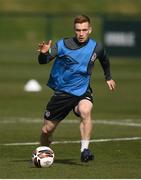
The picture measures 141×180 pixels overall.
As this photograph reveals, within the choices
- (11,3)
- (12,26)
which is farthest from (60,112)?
(11,3)

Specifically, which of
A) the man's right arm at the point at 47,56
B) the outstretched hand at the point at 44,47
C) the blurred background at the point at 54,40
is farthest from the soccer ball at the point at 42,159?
the blurred background at the point at 54,40

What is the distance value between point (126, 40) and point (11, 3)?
84.4ft

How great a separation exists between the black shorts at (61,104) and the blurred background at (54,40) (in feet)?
23.1

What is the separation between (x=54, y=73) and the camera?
1330 centimetres

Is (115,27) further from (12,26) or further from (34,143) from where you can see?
(34,143)

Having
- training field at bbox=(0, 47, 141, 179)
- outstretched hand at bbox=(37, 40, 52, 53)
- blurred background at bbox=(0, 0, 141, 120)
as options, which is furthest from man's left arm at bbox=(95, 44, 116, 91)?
blurred background at bbox=(0, 0, 141, 120)

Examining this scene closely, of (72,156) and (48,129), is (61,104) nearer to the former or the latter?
(48,129)

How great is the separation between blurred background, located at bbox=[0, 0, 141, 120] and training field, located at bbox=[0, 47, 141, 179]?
3 centimetres

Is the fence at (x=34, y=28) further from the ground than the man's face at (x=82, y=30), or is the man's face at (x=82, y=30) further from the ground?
the man's face at (x=82, y=30)

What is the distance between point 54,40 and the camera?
5853 centimetres

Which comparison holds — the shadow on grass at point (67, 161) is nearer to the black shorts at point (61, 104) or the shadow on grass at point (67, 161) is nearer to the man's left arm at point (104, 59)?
the black shorts at point (61, 104)

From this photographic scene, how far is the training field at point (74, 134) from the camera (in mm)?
12125

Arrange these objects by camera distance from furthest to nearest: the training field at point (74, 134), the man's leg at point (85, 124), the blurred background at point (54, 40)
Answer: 1. the blurred background at point (54, 40)
2. the man's leg at point (85, 124)
3. the training field at point (74, 134)

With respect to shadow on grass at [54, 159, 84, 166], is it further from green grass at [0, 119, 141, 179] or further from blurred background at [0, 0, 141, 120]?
blurred background at [0, 0, 141, 120]
